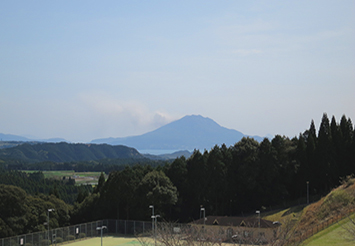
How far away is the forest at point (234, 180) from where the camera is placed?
4594 cm

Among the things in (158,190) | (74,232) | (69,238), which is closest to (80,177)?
(158,190)

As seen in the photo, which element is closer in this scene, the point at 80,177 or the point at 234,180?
the point at 234,180

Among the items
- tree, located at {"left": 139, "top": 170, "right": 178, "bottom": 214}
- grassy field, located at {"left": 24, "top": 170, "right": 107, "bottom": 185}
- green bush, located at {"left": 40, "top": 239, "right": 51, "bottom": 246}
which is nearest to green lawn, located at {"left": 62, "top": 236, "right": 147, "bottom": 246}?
green bush, located at {"left": 40, "top": 239, "right": 51, "bottom": 246}

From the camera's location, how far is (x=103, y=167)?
174 meters

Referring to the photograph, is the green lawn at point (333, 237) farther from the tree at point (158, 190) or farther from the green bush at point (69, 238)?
the green bush at point (69, 238)

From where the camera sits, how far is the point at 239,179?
4747 centimetres

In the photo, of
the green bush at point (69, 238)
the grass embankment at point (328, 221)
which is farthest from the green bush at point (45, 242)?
the grass embankment at point (328, 221)

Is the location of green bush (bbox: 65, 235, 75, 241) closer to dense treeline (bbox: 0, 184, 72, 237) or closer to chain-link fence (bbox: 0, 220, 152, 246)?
chain-link fence (bbox: 0, 220, 152, 246)

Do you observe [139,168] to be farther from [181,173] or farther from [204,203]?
[204,203]

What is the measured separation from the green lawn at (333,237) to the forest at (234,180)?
20.7 m

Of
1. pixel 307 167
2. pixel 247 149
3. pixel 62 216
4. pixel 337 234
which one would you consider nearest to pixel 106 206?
pixel 62 216

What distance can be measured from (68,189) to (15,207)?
4662 cm

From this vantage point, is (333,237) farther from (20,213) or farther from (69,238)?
(20,213)

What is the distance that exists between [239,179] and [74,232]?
64.9ft
